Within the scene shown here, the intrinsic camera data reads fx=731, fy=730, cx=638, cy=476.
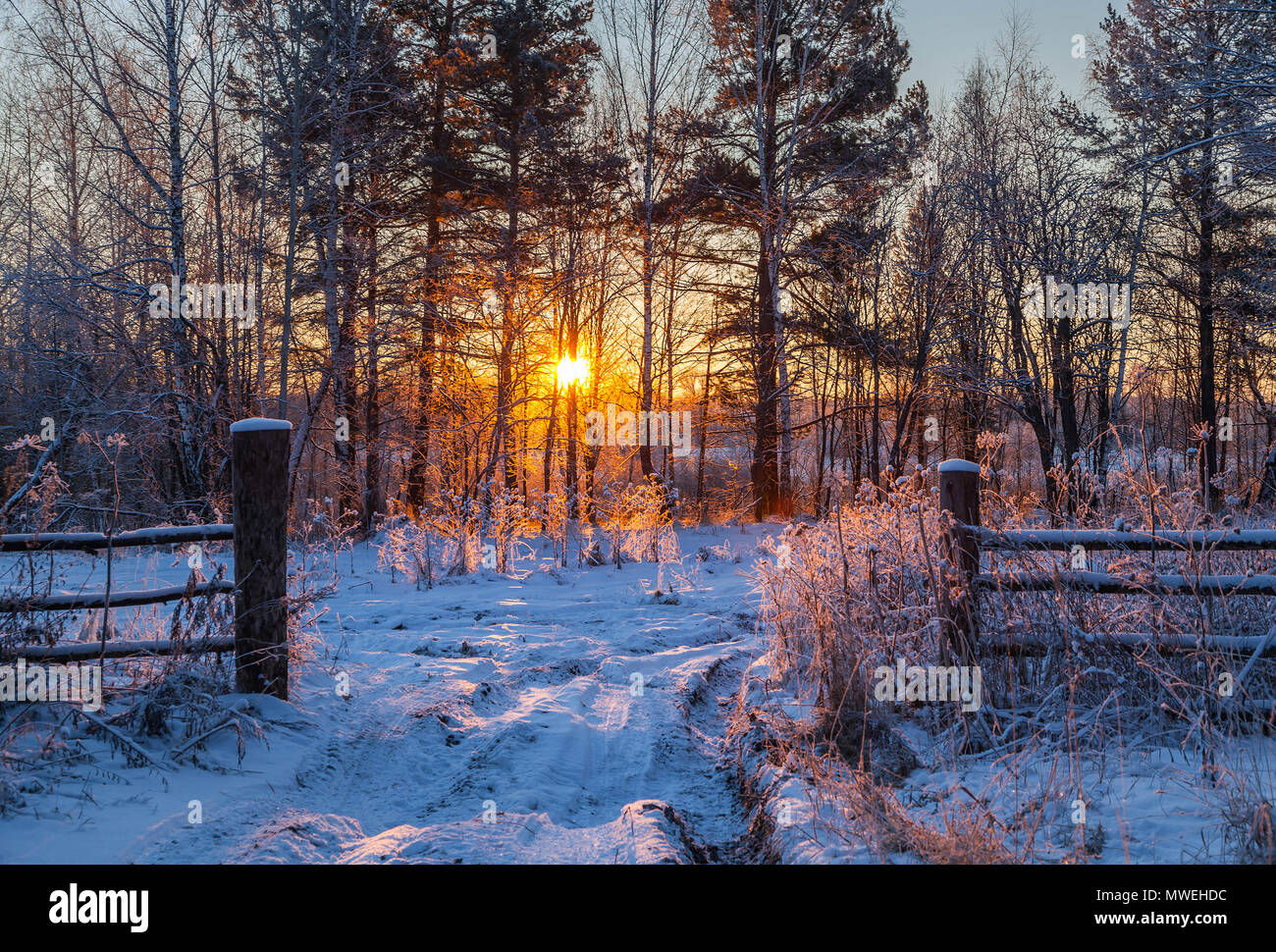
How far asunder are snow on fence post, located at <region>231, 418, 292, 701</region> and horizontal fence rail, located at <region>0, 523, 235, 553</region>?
19 centimetres

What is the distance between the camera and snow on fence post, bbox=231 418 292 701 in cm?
441

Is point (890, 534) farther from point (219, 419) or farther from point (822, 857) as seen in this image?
point (219, 419)

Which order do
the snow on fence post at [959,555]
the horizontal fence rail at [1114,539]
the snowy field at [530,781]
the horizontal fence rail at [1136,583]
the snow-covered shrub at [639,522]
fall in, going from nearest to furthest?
the snowy field at [530,781]
the horizontal fence rail at [1136,583]
the horizontal fence rail at [1114,539]
the snow on fence post at [959,555]
the snow-covered shrub at [639,522]

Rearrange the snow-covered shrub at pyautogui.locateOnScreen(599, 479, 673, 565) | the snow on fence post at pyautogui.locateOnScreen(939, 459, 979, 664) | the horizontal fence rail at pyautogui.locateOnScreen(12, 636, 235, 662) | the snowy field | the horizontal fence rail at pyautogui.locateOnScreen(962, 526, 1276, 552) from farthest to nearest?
the snow-covered shrub at pyautogui.locateOnScreen(599, 479, 673, 565) < the snow on fence post at pyautogui.locateOnScreen(939, 459, 979, 664) < the horizontal fence rail at pyautogui.locateOnScreen(962, 526, 1276, 552) < the horizontal fence rail at pyautogui.locateOnScreen(12, 636, 235, 662) < the snowy field

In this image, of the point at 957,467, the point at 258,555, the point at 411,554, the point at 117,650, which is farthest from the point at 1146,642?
the point at 411,554

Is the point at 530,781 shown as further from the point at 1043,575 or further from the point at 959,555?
the point at 1043,575

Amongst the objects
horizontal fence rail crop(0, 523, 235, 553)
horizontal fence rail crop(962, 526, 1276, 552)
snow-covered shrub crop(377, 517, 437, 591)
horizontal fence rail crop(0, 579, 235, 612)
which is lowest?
snow-covered shrub crop(377, 517, 437, 591)

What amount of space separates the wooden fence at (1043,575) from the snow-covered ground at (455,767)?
1.72 m

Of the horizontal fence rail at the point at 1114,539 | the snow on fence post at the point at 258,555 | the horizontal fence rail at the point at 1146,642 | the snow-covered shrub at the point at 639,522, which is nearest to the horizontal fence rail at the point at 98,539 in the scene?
the snow on fence post at the point at 258,555

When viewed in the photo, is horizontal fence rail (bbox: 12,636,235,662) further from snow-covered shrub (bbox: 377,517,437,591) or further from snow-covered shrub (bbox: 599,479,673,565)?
snow-covered shrub (bbox: 599,479,673,565)

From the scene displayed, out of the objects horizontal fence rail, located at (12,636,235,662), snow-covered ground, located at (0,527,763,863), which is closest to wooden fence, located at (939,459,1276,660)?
snow-covered ground, located at (0,527,763,863)

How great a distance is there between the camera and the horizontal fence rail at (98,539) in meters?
4.02

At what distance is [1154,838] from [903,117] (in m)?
18.2

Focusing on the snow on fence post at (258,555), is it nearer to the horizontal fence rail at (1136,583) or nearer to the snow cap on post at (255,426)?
the snow cap on post at (255,426)
